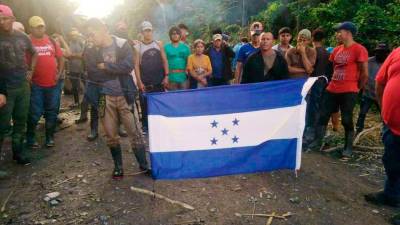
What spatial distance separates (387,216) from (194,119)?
8.93 feet

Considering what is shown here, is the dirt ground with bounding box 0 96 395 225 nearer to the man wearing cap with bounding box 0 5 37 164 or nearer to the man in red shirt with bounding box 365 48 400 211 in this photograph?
the man in red shirt with bounding box 365 48 400 211

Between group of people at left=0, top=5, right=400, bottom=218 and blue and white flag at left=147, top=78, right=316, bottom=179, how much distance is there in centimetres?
79

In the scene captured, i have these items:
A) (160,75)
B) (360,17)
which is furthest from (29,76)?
(360,17)

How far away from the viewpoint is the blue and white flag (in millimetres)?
4512

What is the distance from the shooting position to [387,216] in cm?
424

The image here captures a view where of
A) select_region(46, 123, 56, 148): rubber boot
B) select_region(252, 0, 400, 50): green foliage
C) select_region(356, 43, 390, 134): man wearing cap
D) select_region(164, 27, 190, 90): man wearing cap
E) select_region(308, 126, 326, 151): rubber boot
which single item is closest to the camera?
select_region(308, 126, 326, 151): rubber boot

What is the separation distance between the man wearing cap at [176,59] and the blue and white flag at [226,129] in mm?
2748

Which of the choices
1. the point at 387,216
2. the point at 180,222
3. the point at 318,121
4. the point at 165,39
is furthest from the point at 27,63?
the point at 165,39

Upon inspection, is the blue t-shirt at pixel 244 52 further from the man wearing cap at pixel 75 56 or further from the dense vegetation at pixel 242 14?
the dense vegetation at pixel 242 14

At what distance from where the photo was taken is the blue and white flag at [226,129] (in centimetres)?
451

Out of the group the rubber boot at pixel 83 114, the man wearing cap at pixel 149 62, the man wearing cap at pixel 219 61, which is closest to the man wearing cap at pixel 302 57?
the man wearing cap at pixel 219 61

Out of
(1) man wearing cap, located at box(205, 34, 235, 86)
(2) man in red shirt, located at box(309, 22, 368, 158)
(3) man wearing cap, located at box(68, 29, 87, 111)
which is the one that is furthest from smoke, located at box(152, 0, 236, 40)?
(2) man in red shirt, located at box(309, 22, 368, 158)

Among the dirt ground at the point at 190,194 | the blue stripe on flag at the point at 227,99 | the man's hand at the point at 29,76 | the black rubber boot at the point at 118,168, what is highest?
the man's hand at the point at 29,76

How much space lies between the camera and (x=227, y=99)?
4621mm
